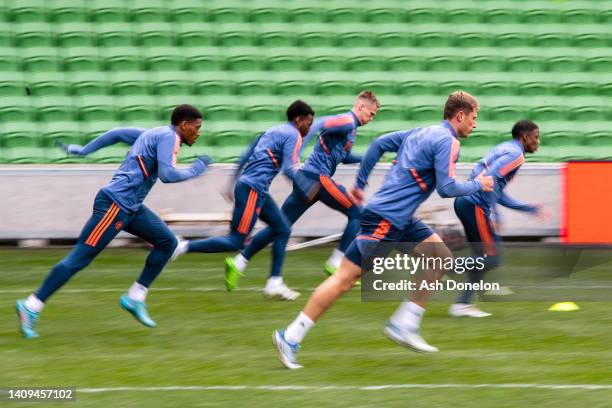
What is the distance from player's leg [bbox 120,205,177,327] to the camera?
930cm

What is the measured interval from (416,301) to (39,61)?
1064 centimetres

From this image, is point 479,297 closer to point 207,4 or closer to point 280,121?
point 280,121

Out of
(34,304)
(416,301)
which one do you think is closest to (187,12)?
(34,304)

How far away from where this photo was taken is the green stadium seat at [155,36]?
1788 centimetres

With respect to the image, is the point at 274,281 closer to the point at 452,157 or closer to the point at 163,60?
the point at 452,157

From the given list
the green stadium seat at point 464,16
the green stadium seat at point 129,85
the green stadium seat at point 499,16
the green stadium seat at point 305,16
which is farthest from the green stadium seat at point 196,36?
the green stadium seat at point 499,16

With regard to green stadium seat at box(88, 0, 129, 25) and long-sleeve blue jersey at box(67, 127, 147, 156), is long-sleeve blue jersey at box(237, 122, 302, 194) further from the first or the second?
green stadium seat at box(88, 0, 129, 25)

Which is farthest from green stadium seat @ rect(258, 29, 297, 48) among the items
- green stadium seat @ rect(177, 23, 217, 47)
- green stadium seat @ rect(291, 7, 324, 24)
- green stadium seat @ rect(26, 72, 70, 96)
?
green stadium seat @ rect(26, 72, 70, 96)

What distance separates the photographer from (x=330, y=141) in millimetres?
11836

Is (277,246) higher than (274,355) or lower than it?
higher

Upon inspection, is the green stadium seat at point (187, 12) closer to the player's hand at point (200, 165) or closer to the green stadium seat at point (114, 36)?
the green stadium seat at point (114, 36)

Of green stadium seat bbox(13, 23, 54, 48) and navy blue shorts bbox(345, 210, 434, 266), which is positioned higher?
green stadium seat bbox(13, 23, 54, 48)

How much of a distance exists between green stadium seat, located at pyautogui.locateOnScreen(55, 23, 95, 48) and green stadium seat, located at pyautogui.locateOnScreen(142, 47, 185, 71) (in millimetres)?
866

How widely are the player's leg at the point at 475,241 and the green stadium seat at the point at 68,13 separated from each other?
31.0 feet
